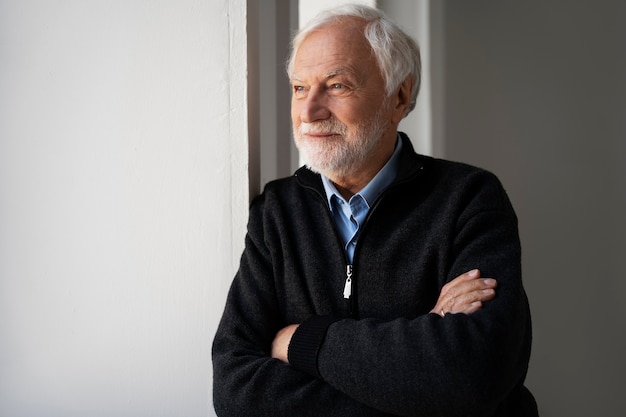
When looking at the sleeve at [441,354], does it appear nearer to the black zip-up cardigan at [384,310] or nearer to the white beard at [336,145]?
the black zip-up cardigan at [384,310]

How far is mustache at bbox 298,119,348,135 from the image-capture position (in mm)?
1595

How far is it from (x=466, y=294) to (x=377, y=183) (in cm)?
41

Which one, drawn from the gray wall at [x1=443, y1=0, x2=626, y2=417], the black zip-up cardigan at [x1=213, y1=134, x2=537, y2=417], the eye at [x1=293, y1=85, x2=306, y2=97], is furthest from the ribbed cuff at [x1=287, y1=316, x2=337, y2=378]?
the gray wall at [x1=443, y1=0, x2=626, y2=417]

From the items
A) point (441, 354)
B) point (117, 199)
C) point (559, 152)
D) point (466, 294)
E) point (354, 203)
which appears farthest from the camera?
point (559, 152)

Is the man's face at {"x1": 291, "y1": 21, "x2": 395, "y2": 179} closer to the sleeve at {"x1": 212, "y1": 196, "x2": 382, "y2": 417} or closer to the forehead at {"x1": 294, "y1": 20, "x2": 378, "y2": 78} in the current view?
the forehead at {"x1": 294, "y1": 20, "x2": 378, "y2": 78}

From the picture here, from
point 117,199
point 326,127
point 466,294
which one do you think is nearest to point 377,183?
point 326,127

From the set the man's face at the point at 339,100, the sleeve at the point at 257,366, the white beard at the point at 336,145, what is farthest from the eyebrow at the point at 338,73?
the sleeve at the point at 257,366

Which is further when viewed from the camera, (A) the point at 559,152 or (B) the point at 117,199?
(A) the point at 559,152

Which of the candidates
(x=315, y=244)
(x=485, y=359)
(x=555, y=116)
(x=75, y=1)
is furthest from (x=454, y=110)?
(x=75, y=1)

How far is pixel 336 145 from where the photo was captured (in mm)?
1591

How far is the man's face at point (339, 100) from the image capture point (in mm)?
1582

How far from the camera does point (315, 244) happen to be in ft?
5.29

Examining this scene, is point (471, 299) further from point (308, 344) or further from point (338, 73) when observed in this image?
point (338, 73)

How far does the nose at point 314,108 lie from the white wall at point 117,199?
29 centimetres
